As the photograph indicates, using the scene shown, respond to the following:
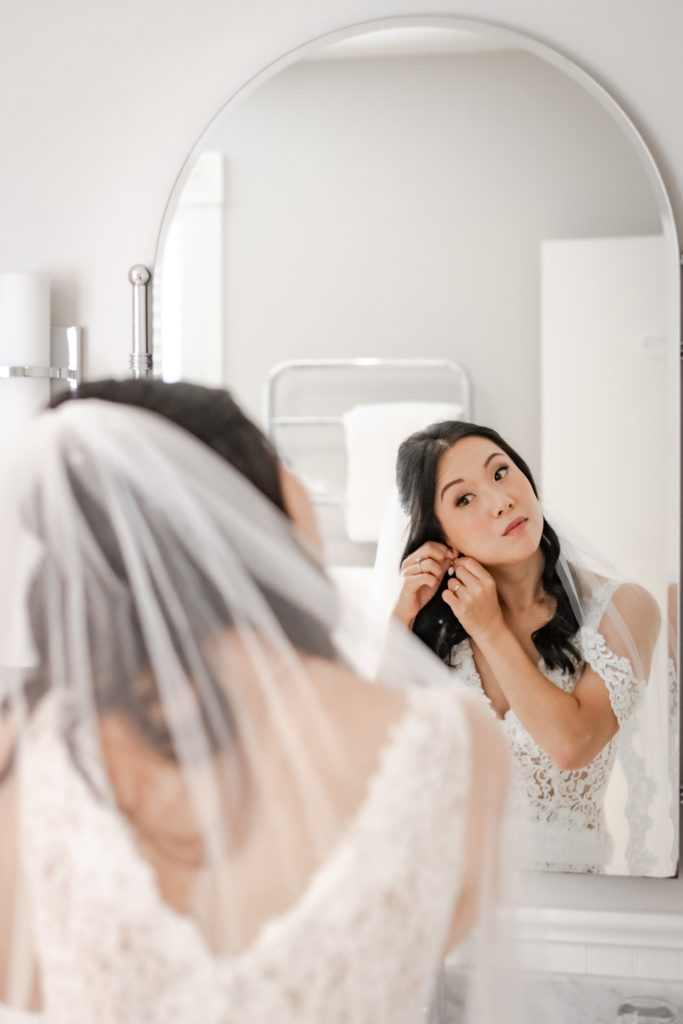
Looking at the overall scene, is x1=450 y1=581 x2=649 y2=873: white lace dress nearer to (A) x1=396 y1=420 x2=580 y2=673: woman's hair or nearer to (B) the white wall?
(A) x1=396 y1=420 x2=580 y2=673: woman's hair

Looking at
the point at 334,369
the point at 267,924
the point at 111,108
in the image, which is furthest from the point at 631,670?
the point at 111,108

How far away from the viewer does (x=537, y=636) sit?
4.55 feet

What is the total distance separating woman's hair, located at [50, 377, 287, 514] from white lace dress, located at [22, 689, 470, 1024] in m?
0.21

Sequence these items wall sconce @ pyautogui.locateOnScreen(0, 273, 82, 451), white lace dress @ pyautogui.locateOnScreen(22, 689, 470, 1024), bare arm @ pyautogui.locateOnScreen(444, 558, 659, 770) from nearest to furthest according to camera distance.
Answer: white lace dress @ pyautogui.locateOnScreen(22, 689, 470, 1024), bare arm @ pyautogui.locateOnScreen(444, 558, 659, 770), wall sconce @ pyautogui.locateOnScreen(0, 273, 82, 451)

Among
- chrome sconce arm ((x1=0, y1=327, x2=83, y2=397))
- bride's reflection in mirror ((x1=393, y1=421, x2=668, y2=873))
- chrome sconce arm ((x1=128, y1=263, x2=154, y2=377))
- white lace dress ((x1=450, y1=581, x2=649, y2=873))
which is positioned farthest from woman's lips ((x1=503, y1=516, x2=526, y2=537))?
chrome sconce arm ((x1=0, y1=327, x2=83, y2=397))

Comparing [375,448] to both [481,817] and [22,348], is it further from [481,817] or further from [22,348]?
[481,817]

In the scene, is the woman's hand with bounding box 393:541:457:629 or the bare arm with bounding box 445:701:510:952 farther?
the woman's hand with bounding box 393:541:457:629

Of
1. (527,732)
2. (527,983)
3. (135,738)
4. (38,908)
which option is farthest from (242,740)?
(527,732)

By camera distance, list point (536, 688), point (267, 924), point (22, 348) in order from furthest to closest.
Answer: point (22, 348), point (536, 688), point (267, 924)

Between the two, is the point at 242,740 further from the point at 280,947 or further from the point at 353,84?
the point at 353,84

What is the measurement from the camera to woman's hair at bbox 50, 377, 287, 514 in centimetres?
82

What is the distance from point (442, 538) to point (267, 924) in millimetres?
715

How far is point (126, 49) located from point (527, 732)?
3.68 feet

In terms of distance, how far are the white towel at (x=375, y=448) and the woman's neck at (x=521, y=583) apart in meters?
0.17
